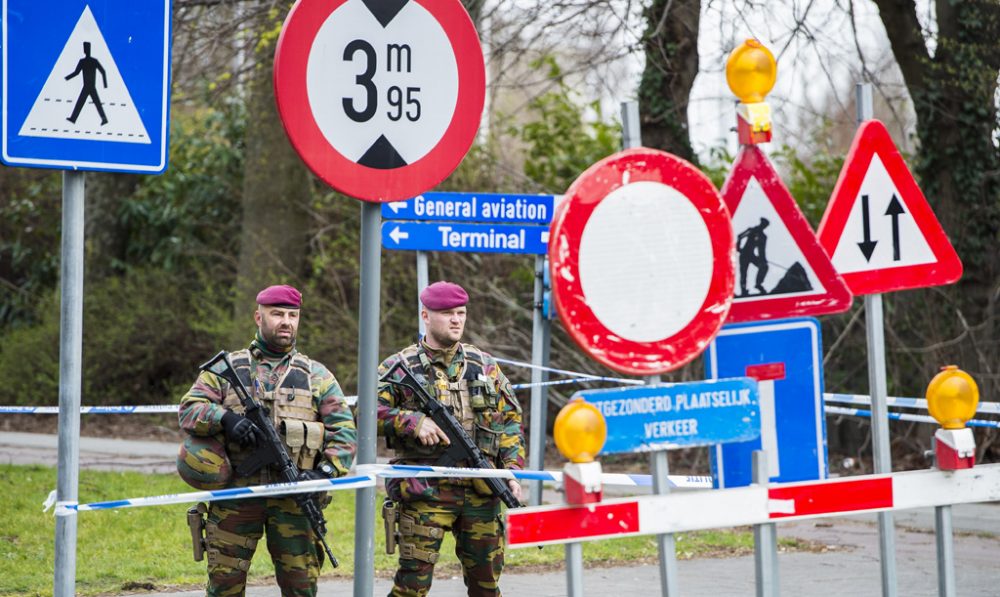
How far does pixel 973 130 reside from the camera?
13.0 meters

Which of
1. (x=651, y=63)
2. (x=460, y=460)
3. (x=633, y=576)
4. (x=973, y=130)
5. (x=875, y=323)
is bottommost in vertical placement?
(x=633, y=576)

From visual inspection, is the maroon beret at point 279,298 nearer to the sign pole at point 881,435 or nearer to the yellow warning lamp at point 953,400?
the sign pole at point 881,435

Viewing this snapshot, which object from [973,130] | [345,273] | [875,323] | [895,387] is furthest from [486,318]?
[875,323]

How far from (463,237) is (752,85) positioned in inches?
152

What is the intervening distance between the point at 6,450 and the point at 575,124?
7270mm

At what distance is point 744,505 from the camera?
387 centimetres

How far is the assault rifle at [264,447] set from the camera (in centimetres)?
548

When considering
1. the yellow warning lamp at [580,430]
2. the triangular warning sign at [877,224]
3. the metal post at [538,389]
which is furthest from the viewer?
the metal post at [538,389]

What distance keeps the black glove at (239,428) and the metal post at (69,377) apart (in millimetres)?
1413

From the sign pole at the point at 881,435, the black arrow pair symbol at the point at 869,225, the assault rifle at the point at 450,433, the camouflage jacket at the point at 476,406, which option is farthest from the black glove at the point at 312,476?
the black arrow pair symbol at the point at 869,225

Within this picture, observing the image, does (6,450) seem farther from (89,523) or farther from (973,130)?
(973,130)

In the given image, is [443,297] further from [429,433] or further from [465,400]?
[429,433]

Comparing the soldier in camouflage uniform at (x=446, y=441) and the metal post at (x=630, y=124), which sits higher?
the metal post at (x=630, y=124)

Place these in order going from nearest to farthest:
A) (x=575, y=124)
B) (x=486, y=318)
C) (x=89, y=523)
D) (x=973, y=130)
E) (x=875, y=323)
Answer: (x=875, y=323) < (x=89, y=523) < (x=973, y=130) < (x=486, y=318) < (x=575, y=124)
